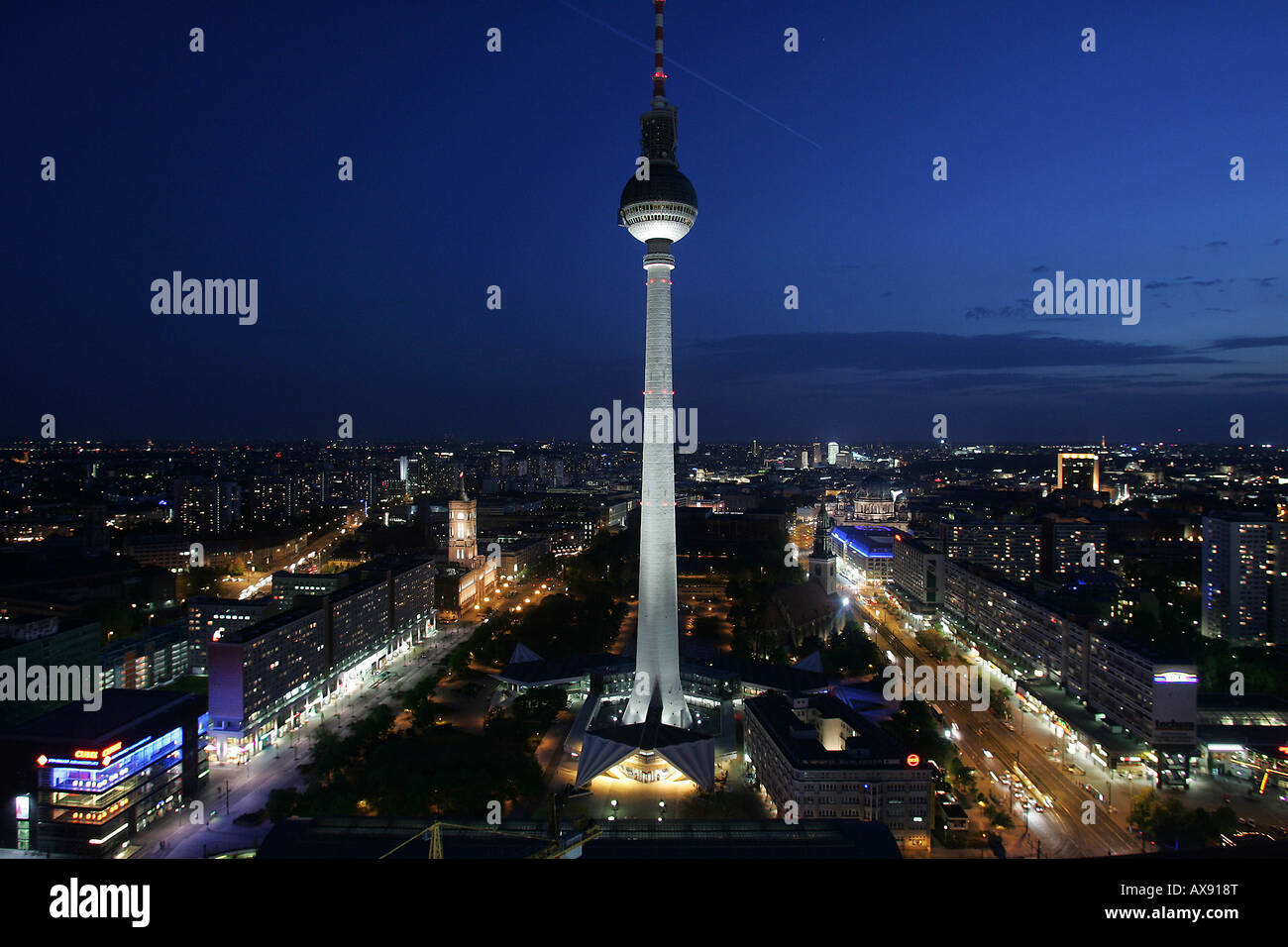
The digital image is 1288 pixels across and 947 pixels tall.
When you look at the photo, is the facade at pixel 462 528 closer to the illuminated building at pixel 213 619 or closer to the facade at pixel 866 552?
the illuminated building at pixel 213 619

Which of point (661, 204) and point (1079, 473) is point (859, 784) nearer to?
point (661, 204)

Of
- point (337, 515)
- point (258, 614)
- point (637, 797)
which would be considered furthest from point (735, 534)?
point (637, 797)

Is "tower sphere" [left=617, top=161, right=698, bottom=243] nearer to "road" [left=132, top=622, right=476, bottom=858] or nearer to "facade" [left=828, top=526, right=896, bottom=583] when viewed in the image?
"road" [left=132, top=622, right=476, bottom=858]

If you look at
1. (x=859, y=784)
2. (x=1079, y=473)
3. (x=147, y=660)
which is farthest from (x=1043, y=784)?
(x=1079, y=473)

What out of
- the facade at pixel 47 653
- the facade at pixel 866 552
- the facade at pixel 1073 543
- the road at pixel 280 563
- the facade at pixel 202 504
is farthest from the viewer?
the facade at pixel 202 504

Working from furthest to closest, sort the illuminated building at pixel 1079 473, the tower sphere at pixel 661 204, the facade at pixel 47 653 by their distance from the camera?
1. the illuminated building at pixel 1079 473
2. the tower sphere at pixel 661 204
3. the facade at pixel 47 653

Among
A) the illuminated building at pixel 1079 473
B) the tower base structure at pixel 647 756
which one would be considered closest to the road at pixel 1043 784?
the tower base structure at pixel 647 756

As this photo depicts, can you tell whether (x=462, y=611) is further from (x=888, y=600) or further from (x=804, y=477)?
(x=804, y=477)
